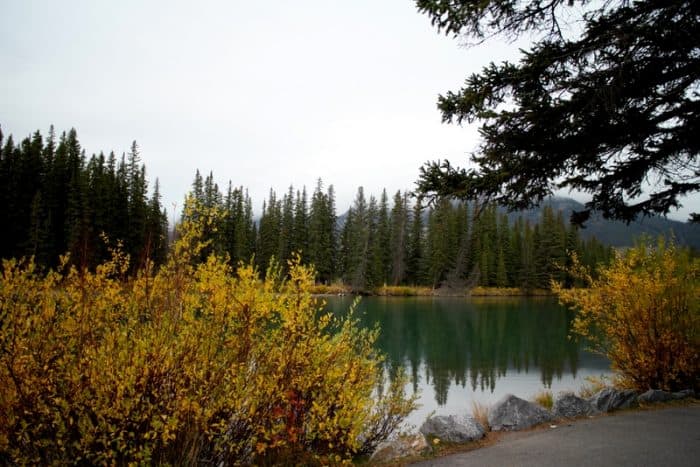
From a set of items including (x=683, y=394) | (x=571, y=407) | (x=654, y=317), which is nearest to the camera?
(x=571, y=407)

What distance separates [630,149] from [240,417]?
5.88 metres

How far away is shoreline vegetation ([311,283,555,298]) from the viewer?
221 feet

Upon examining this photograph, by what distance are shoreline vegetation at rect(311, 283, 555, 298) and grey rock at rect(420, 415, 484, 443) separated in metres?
57.5

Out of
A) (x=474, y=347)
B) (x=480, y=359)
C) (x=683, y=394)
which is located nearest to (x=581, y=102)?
(x=683, y=394)

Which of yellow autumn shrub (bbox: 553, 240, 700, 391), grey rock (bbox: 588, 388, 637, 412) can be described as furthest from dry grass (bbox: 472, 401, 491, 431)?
yellow autumn shrub (bbox: 553, 240, 700, 391)

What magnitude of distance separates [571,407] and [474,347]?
16804 millimetres

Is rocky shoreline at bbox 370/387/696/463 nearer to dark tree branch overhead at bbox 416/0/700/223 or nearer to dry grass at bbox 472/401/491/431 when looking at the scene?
dry grass at bbox 472/401/491/431

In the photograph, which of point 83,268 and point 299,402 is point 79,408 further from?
point 299,402

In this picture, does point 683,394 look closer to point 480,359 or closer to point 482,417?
point 482,417

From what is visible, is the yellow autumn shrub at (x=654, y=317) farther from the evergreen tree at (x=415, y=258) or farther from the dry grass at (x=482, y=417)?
the evergreen tree at (x=415, y=258)

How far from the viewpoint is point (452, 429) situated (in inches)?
272

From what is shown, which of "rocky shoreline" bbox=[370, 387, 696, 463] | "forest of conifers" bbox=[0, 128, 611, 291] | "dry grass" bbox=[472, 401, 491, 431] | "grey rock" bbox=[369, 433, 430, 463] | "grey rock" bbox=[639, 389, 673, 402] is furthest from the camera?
"forest of conifers" bbox=[0, 128, 611, 291]

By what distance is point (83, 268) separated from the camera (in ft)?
12.5

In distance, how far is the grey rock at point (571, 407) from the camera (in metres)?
8.32
